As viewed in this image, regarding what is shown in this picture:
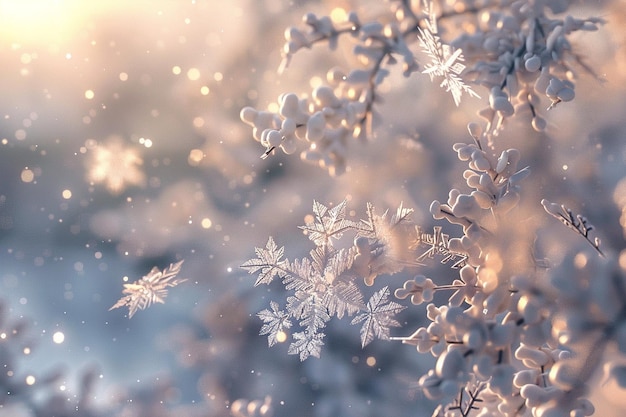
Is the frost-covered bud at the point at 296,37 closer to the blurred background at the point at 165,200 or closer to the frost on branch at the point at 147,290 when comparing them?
the blurred background at the point at 165,200

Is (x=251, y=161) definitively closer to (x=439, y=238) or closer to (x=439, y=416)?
(x=439, y=238)

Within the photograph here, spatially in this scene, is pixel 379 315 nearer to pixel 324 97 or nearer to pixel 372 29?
pixel 324 97

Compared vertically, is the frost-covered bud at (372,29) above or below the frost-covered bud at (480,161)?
above

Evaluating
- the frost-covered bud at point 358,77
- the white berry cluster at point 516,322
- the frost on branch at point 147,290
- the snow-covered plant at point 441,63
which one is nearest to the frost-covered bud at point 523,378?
the white berry cluster at point 516,322

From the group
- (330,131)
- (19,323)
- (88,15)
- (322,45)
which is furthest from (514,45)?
(19,323)

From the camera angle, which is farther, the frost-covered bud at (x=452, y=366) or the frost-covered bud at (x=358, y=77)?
the frost-covered bud at (x=358, y=77)

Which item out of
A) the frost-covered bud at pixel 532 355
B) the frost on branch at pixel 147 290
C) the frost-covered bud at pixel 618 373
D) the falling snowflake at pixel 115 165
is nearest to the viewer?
the frost-covered bud at pixel 618 373

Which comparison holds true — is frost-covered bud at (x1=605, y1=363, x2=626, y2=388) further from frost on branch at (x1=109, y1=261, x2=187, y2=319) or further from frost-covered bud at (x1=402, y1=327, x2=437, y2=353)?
frost on branch at (x1=109, y1=261, x2=187, y2=319)
